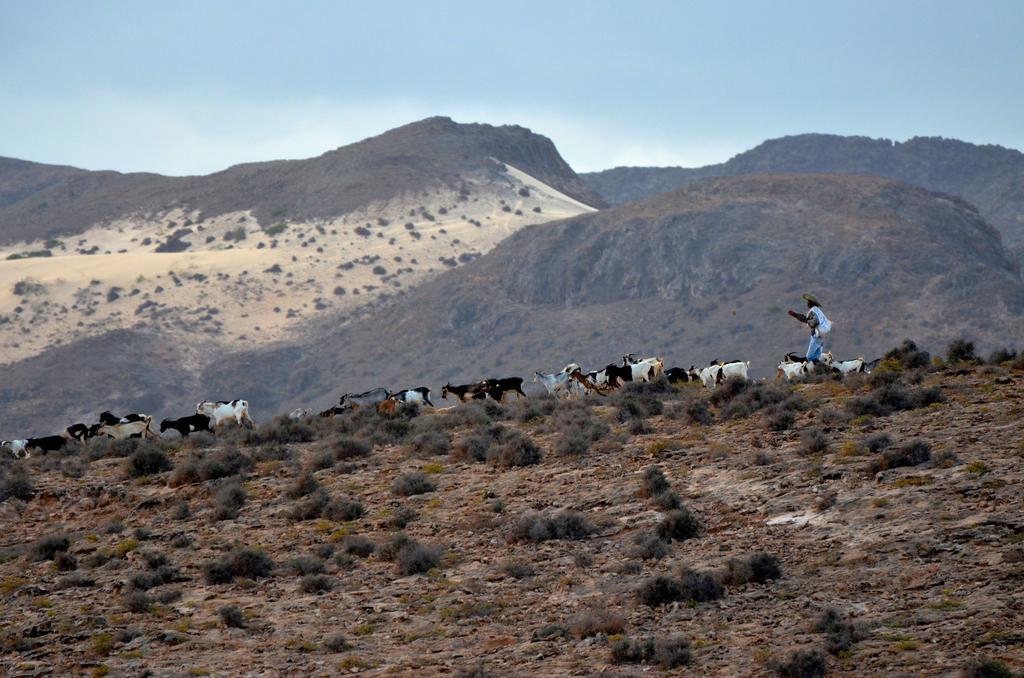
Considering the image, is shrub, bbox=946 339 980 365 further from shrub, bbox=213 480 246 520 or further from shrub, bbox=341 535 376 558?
shrub, bbox=213 480 246 520

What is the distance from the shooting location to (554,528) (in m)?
18.6

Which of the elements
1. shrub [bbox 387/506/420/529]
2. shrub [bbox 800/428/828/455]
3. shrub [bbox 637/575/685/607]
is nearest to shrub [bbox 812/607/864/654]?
shrub [bbox 637/575/685/607]

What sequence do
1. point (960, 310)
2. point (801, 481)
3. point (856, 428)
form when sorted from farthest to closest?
point (960, 310) < point (856, 428) < point (801, 481)

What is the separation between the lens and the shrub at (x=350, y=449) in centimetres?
2570

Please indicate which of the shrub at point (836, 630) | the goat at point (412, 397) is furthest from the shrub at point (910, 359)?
the shrub at point (836, 630)

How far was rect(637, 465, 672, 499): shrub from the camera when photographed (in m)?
19.7

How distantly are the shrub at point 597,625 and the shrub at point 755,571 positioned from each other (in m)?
1.50

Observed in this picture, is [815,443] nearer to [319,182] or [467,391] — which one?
[467,391]

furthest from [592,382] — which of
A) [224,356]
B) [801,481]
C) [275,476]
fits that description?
[224,356]

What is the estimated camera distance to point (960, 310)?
103438 millimetres

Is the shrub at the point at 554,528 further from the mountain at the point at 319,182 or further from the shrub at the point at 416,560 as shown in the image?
the mountain at the point at 319,182

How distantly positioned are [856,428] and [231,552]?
385 inches

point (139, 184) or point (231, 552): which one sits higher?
point (139, 184)

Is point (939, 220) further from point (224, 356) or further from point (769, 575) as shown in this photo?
point (769, 575)
